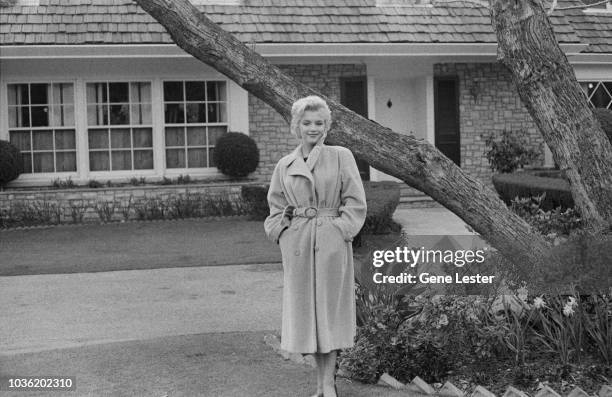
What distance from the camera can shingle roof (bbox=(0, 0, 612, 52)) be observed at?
15.7m

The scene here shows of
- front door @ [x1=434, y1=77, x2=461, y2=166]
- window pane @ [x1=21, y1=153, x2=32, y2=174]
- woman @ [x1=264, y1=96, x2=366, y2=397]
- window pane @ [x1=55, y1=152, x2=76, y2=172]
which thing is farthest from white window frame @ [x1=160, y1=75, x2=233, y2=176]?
woman @ [x1=264, y1=96, x2=366, y2=397]

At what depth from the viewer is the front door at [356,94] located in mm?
17562

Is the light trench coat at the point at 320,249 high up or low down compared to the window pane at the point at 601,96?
down

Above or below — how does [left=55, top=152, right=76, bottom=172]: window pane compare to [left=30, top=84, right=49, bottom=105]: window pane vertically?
below

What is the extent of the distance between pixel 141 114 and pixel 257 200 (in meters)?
3.06

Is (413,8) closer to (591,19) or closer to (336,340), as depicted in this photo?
(591,19)

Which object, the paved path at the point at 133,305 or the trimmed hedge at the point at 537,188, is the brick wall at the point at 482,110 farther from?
the paved path at the point at 133,305

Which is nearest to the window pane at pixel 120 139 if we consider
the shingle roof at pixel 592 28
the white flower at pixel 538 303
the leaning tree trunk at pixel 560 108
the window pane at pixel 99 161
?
the window pane at pixel 99 161

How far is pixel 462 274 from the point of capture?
5.95 m

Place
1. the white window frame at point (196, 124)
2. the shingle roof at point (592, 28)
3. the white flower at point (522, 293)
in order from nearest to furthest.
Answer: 1. the white flower at point (522, 293)
2. the white window frame at point (196, 124)
3. the shingle roof at point (592, 28)

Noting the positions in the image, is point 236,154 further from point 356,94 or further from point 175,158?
point 356,94

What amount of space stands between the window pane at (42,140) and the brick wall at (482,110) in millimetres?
7366

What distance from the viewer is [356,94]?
58.1 feet

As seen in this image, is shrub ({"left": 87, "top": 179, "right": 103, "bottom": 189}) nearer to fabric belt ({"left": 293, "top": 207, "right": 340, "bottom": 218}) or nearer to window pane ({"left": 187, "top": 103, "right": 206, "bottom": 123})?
window pane ({"left": 187, "top": 103, "right": 206, "bottom": 123})
